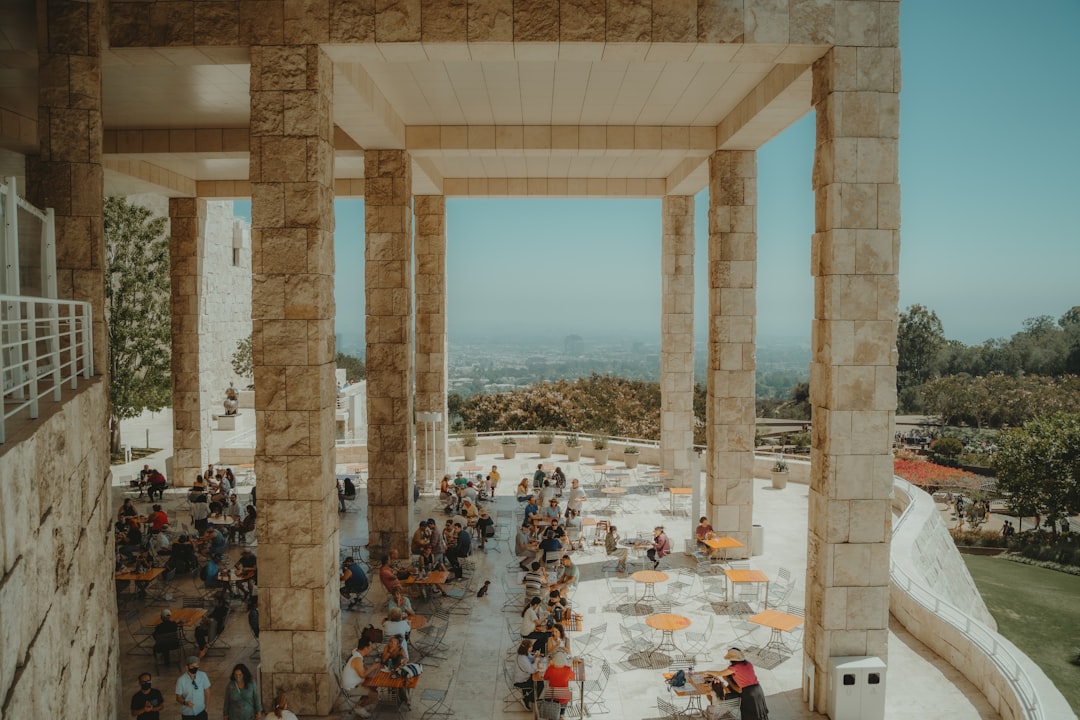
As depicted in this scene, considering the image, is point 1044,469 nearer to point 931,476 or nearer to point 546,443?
point 931,476

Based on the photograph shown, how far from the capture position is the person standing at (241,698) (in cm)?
805

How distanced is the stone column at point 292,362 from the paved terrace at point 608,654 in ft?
5.16

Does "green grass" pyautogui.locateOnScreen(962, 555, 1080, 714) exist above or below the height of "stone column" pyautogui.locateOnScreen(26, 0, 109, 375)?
below

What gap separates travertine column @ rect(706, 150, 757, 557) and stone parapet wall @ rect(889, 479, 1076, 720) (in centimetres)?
320

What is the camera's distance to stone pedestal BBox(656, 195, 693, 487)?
20.9 meters

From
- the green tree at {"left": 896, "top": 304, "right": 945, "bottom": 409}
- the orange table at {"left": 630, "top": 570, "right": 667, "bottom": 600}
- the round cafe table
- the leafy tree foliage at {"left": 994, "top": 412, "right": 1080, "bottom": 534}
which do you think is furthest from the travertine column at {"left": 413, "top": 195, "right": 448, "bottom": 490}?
the green tree at {"left": 896, "top": 304, "right": 945, "bottom": 409}

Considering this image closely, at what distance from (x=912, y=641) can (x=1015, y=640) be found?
1172cm

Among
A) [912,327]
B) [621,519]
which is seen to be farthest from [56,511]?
[912,327]

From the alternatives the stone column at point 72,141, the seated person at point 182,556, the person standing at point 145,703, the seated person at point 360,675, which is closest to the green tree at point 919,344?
the seated person at point 182,556

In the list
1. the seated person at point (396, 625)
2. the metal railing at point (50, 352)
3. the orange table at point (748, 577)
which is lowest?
the orange table at point (748, 577)

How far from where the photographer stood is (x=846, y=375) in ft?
29.0

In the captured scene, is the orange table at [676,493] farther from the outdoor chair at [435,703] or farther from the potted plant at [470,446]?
the outdoor chair at [435,703]

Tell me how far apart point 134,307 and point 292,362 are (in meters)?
19.7

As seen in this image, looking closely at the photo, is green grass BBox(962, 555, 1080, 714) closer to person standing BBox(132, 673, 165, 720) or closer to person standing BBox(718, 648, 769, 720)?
person standing BBox(718, 648, 769, 720)
